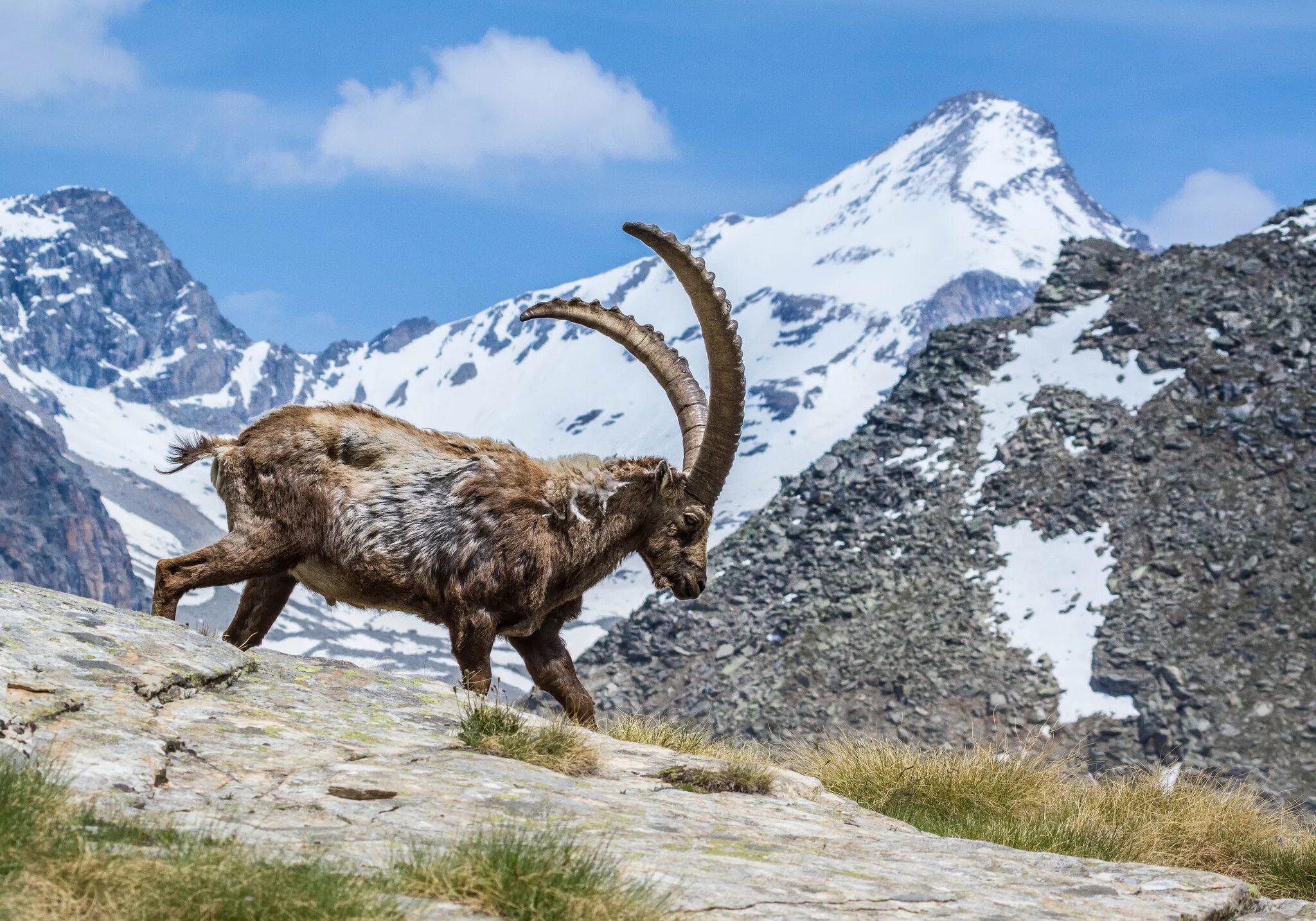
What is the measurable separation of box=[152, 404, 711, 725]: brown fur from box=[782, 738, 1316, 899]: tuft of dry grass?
10.1 feet

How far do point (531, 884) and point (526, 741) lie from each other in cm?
287

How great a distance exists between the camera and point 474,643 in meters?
9.27

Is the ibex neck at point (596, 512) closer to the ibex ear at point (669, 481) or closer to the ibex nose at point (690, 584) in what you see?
the ibex ear at point (669, 481)

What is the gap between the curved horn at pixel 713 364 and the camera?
10297mm

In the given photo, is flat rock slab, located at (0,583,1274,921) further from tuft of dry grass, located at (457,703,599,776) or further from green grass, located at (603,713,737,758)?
green grass, located at (603,713,737,758)

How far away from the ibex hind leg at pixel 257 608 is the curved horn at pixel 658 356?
2.83m

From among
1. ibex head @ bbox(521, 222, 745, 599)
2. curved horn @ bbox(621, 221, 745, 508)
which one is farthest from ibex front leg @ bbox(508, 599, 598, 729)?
curved horn @ bbox(621, 221, 745, 508)

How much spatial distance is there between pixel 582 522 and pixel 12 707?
4.41m

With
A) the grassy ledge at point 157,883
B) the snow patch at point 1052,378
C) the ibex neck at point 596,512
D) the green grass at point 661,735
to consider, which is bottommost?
the grassy ledge at point 157,883

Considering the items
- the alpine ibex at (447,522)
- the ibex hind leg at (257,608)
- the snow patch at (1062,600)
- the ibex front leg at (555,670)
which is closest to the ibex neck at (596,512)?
the alpine ibex at (447,522)

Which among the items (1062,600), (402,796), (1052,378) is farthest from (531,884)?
(1052,378)

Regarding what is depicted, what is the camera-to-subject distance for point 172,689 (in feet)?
24.8

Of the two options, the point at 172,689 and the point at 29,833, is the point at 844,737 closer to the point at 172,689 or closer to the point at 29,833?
the point at 172,689

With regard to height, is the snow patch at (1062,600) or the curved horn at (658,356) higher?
the snow patch at (1062,600)
